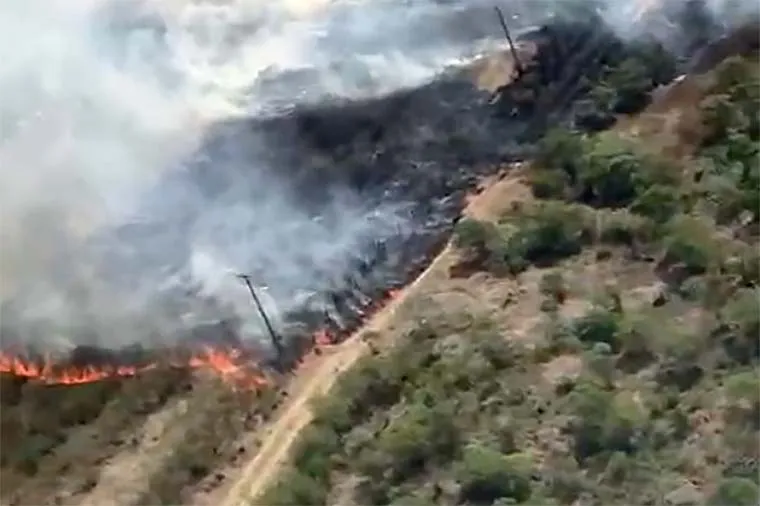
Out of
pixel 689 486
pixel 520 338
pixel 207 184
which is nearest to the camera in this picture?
pixel 689 486

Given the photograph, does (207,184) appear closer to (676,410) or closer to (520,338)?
(520,338)

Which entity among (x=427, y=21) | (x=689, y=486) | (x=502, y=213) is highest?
(x=427, y=21)

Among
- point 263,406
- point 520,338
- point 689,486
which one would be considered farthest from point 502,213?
point 689,486

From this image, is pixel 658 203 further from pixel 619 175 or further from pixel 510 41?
pixel 510 41

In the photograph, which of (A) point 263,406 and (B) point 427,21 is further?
(B) point 427,21

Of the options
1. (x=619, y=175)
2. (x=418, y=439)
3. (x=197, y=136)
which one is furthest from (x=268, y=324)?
(x=619, y=175)

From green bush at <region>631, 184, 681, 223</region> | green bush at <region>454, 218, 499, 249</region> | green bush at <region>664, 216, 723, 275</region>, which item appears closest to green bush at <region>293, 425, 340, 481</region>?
green bush at <region>454, 218, 499, 249</region>

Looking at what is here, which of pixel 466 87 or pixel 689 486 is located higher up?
pixel 466 87

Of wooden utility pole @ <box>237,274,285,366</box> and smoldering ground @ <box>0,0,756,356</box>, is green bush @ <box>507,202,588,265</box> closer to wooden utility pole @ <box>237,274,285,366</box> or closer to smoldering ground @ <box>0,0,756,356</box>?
smoldering ground @ <box>0,0,756,356</box>
